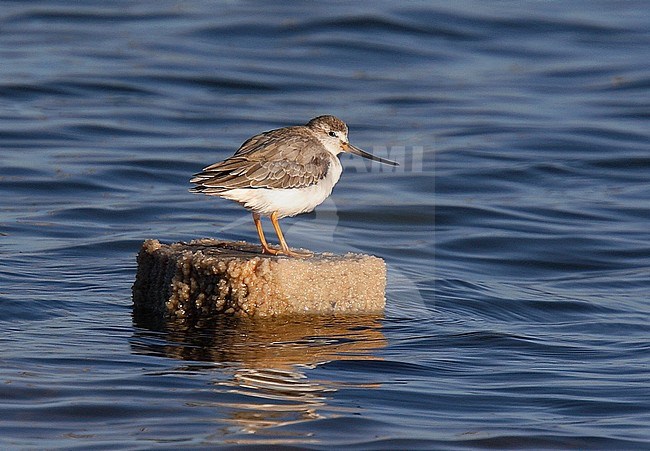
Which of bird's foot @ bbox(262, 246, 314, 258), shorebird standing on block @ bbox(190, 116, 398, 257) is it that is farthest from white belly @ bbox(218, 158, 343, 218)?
bird's foot @ bbox(262, 246, 314, 258)

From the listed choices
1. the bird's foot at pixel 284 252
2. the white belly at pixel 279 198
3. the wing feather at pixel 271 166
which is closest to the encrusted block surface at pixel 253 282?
the bird's foot at pixel 284 252

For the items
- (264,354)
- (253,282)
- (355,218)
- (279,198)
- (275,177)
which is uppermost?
(275,177)

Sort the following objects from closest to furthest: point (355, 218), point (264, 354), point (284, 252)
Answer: point (264, 354) < point (284, 252) < point (355, 218)

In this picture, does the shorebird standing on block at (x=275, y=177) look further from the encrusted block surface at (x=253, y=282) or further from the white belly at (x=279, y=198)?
the encrusted block surface at (x=253, y=282)

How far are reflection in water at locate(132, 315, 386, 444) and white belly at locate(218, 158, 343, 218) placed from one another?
0.85m

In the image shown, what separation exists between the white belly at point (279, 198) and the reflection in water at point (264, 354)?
2.79 ft

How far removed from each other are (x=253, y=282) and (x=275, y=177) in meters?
0.90

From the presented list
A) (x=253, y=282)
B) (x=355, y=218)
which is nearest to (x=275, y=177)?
(x=253, y=282)

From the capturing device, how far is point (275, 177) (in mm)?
8125

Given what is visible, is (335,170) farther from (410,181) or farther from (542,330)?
(410,181)

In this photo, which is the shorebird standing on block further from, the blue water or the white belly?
the blue water

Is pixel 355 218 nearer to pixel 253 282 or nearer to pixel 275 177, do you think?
pixel 275 177

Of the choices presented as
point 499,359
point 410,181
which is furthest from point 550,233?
point 499,359

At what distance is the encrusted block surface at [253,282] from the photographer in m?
7.49
